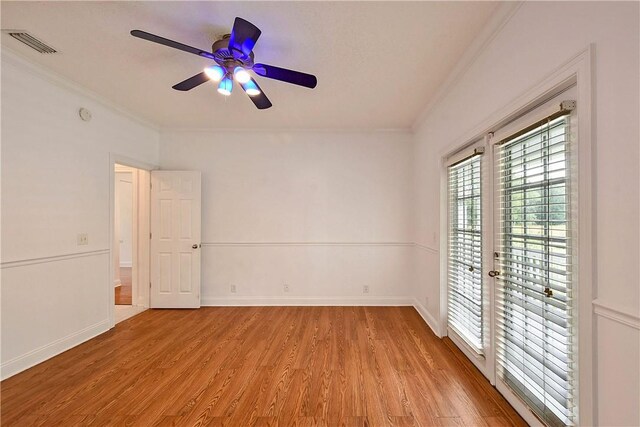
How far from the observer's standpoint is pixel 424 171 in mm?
3713

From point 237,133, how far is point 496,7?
3573 mm

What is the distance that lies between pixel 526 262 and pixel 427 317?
80.0 inches

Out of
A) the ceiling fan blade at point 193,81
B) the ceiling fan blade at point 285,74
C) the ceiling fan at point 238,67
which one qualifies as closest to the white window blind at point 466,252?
the ceiling fan blade at point 285,74

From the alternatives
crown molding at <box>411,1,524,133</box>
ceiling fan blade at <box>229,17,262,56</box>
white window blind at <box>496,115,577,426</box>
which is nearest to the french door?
white window blind at <box>496,115,577,426</box>

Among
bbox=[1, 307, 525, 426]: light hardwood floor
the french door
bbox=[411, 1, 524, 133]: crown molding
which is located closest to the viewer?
the french door

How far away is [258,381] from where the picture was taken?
228cm

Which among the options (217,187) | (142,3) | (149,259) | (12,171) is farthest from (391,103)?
(149,259)

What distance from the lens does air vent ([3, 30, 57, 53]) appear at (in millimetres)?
2106

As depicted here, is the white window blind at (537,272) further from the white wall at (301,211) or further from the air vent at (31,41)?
the air vent at (31,41)

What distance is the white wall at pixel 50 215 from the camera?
7.90 ft

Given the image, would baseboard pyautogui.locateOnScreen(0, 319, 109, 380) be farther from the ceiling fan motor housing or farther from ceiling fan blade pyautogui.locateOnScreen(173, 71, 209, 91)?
the ceiling fan motor housing

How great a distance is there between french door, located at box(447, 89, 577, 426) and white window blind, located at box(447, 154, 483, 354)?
0.02m

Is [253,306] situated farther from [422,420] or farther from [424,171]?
[424,171]

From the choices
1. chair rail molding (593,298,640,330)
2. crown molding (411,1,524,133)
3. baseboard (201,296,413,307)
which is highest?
crown molding (411,1,524,133)
